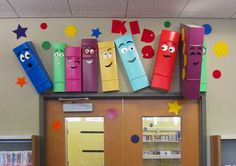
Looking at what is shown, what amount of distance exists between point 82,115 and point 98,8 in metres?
1.10

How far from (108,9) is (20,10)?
2.78ft

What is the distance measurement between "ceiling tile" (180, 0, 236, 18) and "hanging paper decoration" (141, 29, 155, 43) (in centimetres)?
36

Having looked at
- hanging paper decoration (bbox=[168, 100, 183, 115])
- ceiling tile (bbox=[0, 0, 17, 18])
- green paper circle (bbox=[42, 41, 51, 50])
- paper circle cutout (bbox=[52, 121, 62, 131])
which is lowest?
paper circle cutout (bbox=[52, 121, 62, 131])

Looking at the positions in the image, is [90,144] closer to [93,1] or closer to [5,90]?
[5,90]

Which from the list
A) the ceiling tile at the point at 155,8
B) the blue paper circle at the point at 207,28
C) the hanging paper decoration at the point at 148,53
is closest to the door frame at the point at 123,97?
the hanging paper decoration at the point at 148,53

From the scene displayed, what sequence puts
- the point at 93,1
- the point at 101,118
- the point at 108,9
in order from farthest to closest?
the point at 101,118
the point at 108,9
the point at 93,1

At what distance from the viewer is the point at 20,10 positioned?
365 centimetres

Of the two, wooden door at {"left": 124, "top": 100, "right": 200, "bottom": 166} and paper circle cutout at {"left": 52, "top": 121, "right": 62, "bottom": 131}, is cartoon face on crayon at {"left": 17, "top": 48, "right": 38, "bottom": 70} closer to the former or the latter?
paper circle cutout at {"left": 52, "top": 121, "right": 62, "bottom": 131}

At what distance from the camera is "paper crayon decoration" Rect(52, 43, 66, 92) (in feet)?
12.4

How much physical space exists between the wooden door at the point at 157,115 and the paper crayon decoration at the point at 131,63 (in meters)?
0.23

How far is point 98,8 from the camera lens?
3637 mm

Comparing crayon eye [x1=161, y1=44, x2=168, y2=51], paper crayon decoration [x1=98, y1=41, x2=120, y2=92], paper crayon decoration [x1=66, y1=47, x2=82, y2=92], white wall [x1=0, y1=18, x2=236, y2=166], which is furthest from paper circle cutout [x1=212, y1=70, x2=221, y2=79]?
paper crayon decoration [x1=66, y1=47, x2=82, y2=92]

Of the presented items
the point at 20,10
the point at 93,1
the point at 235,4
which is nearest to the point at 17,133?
the point at 20,10

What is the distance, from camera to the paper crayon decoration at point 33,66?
3.73 metres
